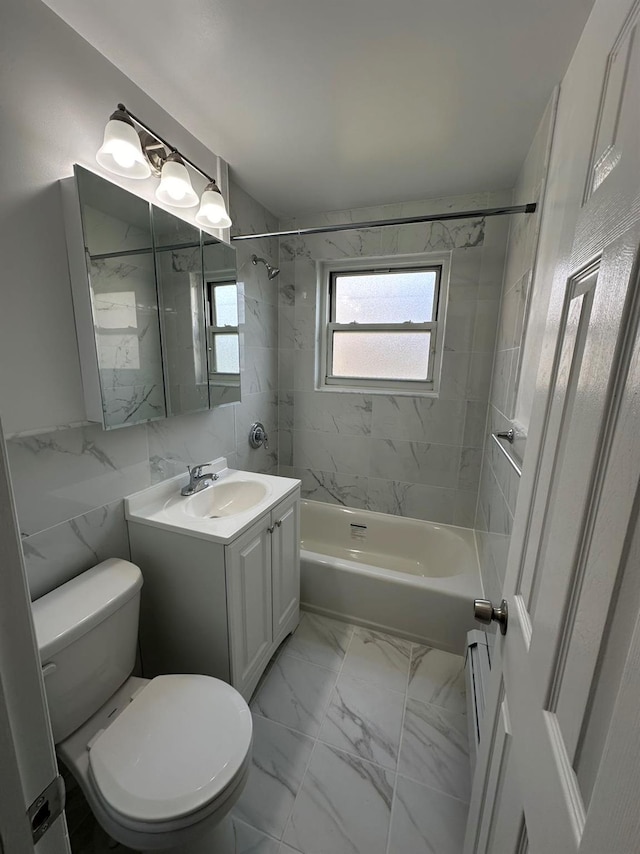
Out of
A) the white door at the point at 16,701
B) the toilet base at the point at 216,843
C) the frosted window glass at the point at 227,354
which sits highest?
the frosted window glass at the point at 227,354

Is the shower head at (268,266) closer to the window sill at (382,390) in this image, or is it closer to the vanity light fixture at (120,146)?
the window sill at (382,390)

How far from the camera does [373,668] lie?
1658 millimetres

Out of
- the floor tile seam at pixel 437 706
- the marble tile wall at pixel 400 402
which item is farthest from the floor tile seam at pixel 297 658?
the marble tile wall at pixel 400 402

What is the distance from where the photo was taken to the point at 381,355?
2.41 meters

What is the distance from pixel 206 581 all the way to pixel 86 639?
375mm

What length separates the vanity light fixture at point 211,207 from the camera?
1.45 meters

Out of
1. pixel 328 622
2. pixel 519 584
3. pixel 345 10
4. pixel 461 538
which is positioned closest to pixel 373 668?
pixel 328 622

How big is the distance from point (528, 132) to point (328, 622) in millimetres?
2572

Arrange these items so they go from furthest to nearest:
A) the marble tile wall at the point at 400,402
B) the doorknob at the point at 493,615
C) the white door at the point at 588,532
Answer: the marble tile wall at the point at 400,402
the doorknob at the point at 493,615
the white door at the point at 588,532

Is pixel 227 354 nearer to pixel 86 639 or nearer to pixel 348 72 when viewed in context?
pixel 348 72

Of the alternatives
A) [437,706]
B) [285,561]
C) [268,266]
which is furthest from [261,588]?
[268,266]

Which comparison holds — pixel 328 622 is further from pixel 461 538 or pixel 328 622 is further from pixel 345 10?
pixel 345 10

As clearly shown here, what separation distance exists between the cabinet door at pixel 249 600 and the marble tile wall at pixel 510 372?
0.98m

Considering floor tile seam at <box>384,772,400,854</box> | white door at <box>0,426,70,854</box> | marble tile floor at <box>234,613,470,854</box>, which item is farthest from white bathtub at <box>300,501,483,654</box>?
white door at <box>0,426,70,854</box>
